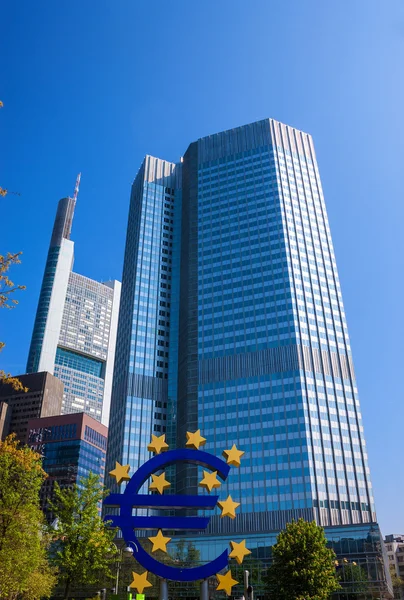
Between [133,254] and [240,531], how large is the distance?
8429 cm

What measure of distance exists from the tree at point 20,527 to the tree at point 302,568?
75.9ft

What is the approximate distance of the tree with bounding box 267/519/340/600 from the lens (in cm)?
5209

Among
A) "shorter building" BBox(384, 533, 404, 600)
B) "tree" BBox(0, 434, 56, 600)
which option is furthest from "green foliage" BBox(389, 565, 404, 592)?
"tree" BBox(0, 434, 56, 600)

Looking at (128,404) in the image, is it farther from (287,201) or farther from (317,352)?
(287,201)

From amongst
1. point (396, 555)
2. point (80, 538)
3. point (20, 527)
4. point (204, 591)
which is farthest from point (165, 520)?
point (396, 555)

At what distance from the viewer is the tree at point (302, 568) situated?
171ft

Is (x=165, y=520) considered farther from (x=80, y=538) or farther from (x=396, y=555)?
(x=396, y=555)

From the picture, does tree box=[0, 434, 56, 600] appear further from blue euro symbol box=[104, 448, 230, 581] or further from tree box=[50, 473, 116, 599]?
blue euro symbol box=[104, 448, 230, 581]

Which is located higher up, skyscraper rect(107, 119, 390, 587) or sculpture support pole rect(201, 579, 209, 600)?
skyscraper rect(107, 119, 390, 587)

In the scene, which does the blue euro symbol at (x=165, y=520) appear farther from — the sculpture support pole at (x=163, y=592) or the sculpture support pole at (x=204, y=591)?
the sculpture support pole at (x=163, y=592)

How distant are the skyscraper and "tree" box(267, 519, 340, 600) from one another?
123 ft

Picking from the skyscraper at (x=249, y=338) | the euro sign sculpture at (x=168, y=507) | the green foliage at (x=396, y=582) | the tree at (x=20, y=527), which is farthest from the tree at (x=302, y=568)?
the green foliage at (x=396, y=582)

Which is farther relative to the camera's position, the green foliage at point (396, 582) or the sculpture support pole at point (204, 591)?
the green foliage at point (396, 582)

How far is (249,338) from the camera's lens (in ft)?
414
